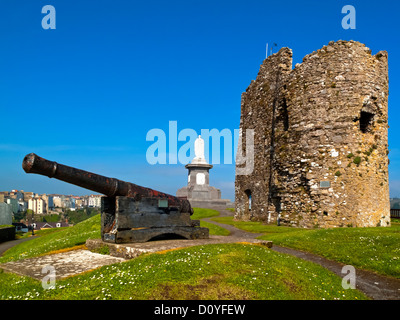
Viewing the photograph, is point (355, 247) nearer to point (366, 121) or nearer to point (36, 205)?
point (366, 121)

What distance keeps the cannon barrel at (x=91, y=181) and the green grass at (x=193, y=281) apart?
2.32 m

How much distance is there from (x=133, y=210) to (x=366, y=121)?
1521cm

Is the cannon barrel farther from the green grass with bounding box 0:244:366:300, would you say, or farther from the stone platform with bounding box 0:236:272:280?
the green grass with bounding box 0:244:366:300

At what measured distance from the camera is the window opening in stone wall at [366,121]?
17906mm

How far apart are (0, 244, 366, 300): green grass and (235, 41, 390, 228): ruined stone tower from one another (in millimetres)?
10988

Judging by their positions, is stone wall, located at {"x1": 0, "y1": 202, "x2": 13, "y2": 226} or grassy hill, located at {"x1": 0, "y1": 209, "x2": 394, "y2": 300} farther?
stone wall, located at {"x1": 0, "y1": 202, "x2": 13, "y2": 226}

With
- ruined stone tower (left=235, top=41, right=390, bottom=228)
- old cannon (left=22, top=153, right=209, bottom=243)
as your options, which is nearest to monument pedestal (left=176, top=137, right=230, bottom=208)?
ruined stone tower (left=235, top=41, right=390, bottom=228)

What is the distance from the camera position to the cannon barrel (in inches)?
277

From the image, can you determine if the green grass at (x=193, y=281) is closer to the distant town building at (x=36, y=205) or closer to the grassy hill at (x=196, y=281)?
the grassy hill at (x=196, y=281)

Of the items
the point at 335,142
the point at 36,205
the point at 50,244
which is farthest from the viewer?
the point at 36,205

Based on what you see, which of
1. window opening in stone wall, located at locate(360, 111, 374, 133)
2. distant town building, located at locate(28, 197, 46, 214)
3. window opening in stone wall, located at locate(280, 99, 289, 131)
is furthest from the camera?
distant town building, located at locate(28, 197, 46, 214)

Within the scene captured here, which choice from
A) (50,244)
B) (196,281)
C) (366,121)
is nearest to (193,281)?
(196,281)

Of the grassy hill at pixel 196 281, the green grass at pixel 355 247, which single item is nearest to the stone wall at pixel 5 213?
the green grass at pixel 355 247

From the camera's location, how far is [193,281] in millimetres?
5227
